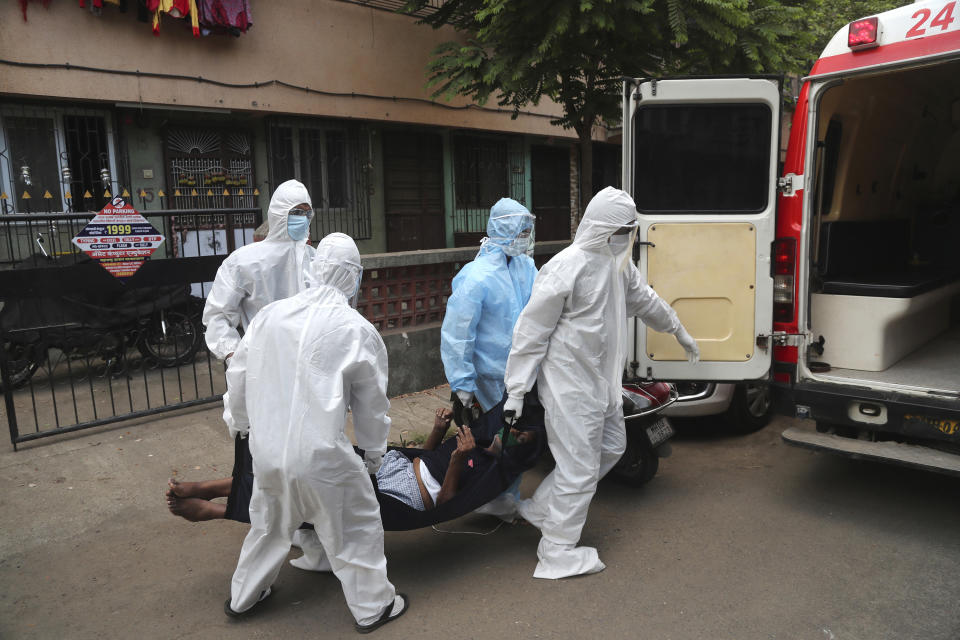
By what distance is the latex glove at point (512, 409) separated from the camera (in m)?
3.50

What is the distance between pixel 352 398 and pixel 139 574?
1.59 m

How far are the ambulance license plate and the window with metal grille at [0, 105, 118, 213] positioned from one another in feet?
22.7

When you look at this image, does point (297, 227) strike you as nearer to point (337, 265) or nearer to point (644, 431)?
point (337, 265)

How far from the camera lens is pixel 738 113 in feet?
14.2

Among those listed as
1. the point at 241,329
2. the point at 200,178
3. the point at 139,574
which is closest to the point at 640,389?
the point at 241,329

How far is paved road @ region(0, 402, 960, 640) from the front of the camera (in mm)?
3059

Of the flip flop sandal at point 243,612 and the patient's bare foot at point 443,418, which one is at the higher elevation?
the patient's bare foot at point 443,418

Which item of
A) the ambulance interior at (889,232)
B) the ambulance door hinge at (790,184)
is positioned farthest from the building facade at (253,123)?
the ambulance interior at (889,232)

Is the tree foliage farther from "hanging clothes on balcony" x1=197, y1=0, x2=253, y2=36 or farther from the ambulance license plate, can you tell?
the ambulance license plate

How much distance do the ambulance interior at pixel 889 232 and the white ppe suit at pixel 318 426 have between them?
2.90 m

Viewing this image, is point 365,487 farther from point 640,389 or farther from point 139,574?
point 640,389

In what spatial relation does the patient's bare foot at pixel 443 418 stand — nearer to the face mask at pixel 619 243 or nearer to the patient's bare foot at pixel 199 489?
the patient's bare foot at pixel 199 489

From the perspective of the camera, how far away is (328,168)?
33.7ft

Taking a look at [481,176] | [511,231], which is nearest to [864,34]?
[511,231]
